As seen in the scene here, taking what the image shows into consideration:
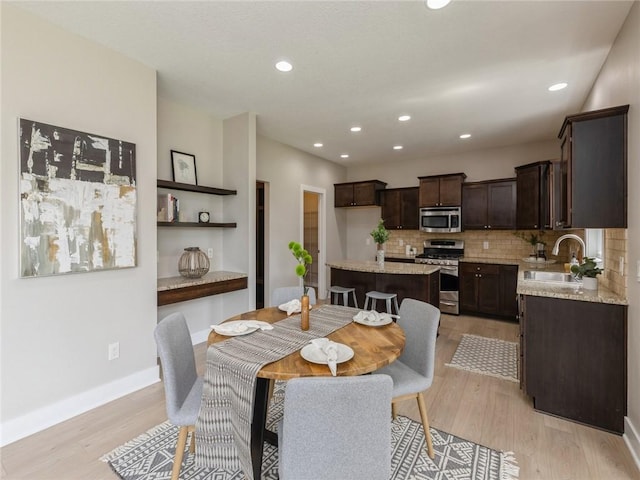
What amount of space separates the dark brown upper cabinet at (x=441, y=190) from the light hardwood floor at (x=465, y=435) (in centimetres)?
333

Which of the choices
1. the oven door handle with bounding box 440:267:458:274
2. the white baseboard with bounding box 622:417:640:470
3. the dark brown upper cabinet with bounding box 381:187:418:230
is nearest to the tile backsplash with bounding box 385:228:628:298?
the dark brown upper cabinet with bounding box 381:187:418:230

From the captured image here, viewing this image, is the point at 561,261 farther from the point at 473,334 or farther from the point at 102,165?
the point at 102,165

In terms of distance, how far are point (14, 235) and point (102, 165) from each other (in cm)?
75

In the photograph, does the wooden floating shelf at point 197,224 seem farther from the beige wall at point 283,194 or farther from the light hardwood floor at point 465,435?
the light hardwood floor at point 465,435

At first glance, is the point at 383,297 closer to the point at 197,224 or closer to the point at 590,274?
the point at 590,274

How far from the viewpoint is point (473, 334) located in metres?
4.12

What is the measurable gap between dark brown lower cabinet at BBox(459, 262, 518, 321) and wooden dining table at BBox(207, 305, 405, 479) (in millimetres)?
3511

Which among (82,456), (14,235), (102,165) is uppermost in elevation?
(102,165)

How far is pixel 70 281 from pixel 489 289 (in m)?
5.18

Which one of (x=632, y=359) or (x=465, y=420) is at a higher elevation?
(x=632, y=359)

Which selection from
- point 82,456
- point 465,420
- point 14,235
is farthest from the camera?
point 465,420

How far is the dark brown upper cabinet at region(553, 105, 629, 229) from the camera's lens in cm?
209

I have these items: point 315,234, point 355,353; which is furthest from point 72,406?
point 315,234

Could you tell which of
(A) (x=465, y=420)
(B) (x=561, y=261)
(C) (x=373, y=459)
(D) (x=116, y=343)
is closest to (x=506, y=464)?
(A) (x=465, y=420)
